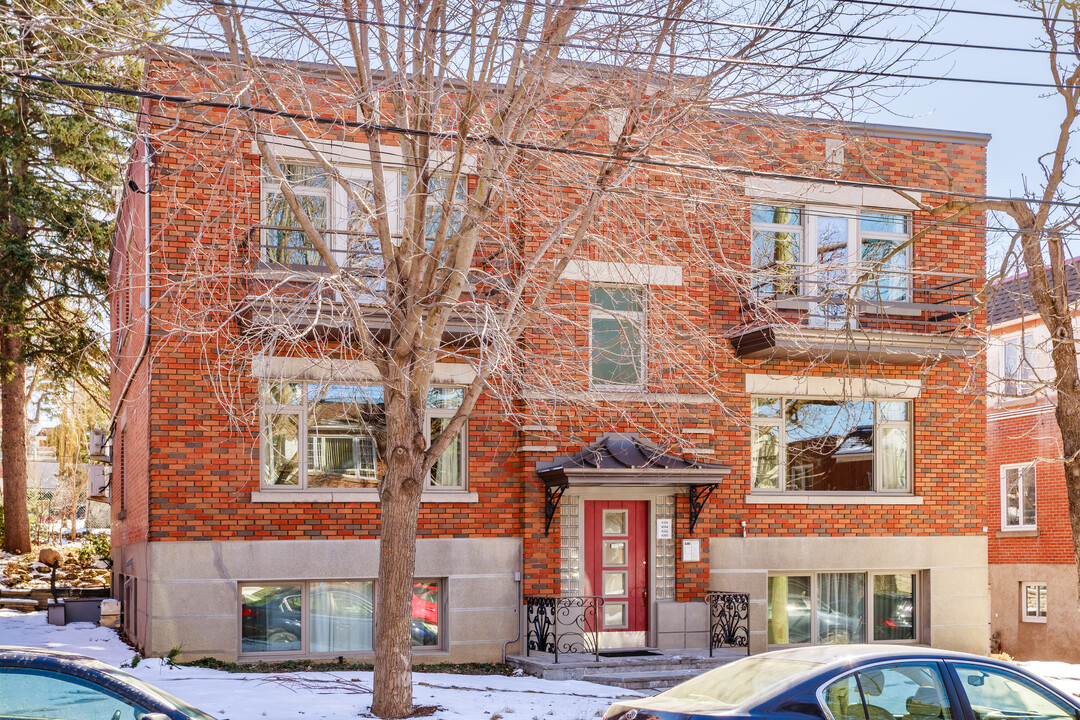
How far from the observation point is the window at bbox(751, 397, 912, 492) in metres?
17.5

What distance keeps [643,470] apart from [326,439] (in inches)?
181

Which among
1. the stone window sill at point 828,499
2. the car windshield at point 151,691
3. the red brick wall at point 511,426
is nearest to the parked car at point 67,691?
the car windshield at point 151,691

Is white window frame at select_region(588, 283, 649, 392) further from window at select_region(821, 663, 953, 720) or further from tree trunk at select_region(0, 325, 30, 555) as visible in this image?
tree trunk at select_region(0, 325, 30, 555)

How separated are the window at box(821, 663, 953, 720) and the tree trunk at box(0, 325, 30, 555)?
26.7 metres

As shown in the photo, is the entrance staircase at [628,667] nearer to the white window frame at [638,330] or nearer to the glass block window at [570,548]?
the glass block window at [570,548]

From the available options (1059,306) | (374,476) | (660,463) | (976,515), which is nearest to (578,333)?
(660,463)

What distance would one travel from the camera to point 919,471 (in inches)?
708

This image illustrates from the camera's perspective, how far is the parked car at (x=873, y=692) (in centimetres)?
674

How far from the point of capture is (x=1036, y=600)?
2520cm

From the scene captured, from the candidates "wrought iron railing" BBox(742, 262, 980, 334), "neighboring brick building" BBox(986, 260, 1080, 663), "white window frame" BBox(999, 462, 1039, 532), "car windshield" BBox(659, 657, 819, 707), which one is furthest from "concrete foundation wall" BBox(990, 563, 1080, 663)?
"car windshield" BBox(659, 657, 819, 707)

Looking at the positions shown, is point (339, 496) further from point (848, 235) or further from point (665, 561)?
point (848, 235)

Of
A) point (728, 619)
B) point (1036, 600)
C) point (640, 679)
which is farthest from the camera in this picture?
point (1036, 600)

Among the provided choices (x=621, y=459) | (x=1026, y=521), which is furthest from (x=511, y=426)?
(x=1026, y=521)

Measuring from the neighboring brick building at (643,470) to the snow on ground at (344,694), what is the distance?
4.76 feet
